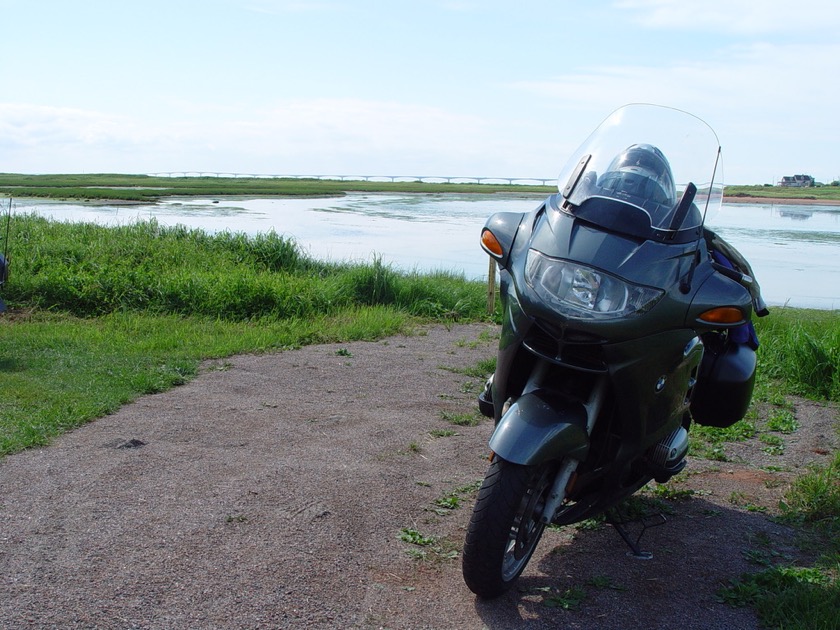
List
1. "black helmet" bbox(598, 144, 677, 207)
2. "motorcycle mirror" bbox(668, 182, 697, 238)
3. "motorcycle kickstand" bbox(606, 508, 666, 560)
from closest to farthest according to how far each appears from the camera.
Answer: "motorcycle mirror" bbox(668, 182, 697, 238) < "black helmet" bbox(598, 144, 677, 207) < "motorcycle kickstand" bbox(606, 508, 666, 560)

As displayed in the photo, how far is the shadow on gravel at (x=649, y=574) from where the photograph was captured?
129 inches

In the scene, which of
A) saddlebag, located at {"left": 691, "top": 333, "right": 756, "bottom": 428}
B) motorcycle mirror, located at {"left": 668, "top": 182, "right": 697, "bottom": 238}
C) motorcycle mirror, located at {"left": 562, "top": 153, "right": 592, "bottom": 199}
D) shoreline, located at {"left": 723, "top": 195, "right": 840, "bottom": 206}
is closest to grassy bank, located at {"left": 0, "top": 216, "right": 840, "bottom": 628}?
saddlebag, located at {"left": 691, "top": 333, "right": 756, "bottom": 428}

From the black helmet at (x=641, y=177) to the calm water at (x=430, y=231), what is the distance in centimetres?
896

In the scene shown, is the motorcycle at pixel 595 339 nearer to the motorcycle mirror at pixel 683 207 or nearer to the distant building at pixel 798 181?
the motorcycle mirror at pixel 683 207

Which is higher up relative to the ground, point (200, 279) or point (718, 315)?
point (718, 315)

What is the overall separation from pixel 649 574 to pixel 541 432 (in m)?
1.02

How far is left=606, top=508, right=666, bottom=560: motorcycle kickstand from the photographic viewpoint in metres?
3.79

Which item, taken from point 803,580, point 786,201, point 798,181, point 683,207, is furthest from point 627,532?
point 798,181

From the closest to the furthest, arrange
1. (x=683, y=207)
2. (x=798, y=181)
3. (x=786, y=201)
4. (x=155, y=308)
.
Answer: (x=683, y=207) → (x=155, y=308) → (x=786, y=201) → (x=798, y=181)

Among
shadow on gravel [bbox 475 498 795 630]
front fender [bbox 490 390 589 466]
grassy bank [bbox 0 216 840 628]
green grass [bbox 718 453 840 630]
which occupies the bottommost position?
shadow on gravel [bbox 475 498 795 630]

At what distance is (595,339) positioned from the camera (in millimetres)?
3154

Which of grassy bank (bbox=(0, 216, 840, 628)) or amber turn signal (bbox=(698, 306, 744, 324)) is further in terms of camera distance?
grassy bank (bbox=(0, 216, 840, 628))

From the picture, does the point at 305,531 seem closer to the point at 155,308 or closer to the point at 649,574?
the point at 649,574

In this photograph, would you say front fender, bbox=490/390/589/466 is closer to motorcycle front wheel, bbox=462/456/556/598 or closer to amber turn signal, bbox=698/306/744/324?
motorcycle front wheel, bbox=462/456/556/598
